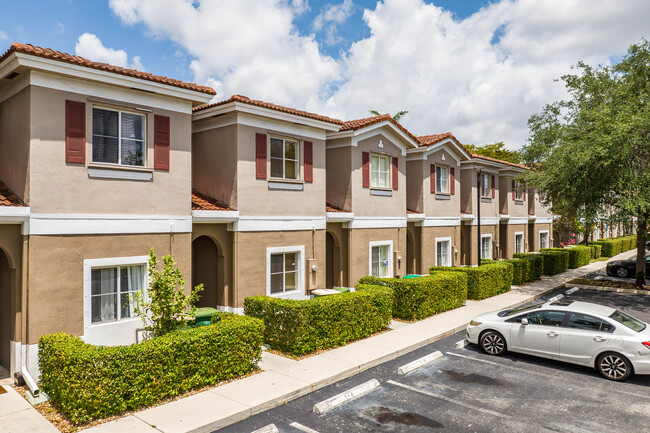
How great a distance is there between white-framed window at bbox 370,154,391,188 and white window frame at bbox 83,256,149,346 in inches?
414

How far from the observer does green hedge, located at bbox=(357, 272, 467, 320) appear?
1534 centimetres

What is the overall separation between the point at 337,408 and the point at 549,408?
14.0ft

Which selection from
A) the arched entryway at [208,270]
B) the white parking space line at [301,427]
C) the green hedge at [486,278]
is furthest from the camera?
the green hedge at [486,278]

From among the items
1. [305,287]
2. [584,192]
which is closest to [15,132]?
[305,287]

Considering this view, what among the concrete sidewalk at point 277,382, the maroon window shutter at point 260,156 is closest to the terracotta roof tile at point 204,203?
the maroon window shutter at point 260,156

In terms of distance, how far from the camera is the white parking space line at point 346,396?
27.8 ft

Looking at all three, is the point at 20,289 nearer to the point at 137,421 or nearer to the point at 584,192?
the point at 137,421

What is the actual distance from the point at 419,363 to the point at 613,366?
4.46 meters

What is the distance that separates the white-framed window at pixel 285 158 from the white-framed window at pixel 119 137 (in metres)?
4.43

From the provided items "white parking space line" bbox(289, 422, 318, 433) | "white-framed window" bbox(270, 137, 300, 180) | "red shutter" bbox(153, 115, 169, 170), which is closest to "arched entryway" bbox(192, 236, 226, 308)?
"white-framed window" bbox(270, 137, 300, 180)

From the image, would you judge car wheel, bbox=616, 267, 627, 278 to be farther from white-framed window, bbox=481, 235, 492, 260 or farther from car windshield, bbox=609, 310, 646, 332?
car windshield, bbox=609, 310, 646, 332

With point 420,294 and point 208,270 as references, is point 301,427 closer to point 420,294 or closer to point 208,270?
point 208,270

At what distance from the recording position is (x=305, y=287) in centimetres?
1553

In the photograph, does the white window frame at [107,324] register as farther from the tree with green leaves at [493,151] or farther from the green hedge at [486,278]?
the tree with green leaves at [493,151]
